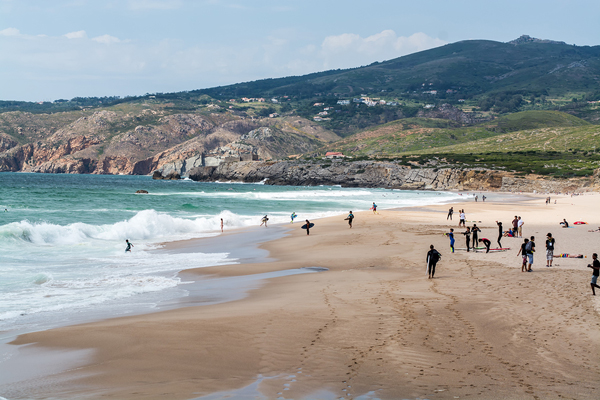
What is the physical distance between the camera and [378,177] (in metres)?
114

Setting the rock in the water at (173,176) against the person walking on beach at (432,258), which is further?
the rock in the water at (173,176)

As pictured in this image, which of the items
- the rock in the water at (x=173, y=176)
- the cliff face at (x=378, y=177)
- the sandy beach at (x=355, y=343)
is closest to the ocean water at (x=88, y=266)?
the sandy beach at (x=355, y=343)

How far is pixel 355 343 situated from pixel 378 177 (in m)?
108

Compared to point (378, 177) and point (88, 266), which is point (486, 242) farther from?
point (378, 177)

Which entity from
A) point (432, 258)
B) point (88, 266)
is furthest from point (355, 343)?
point (88, 266)

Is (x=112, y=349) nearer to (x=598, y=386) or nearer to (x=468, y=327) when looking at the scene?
(x=468, y=327)

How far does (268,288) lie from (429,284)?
4965 millimetres

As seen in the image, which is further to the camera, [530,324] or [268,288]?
[268,288]

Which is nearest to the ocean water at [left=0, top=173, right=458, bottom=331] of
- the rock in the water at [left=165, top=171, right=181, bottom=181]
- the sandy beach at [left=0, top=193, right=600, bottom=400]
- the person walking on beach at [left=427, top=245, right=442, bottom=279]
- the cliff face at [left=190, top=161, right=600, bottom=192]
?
the sandy beach at [left=0, top=193, right=600, bottom=400]

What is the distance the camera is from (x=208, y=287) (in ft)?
46.4

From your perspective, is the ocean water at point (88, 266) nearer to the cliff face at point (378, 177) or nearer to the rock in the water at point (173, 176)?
the cliff face at point (378, 177)

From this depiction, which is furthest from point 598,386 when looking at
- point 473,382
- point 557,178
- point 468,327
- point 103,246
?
point 557,178

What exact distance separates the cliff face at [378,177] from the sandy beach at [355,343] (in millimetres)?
82732

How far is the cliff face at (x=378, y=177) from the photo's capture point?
89.2 m
